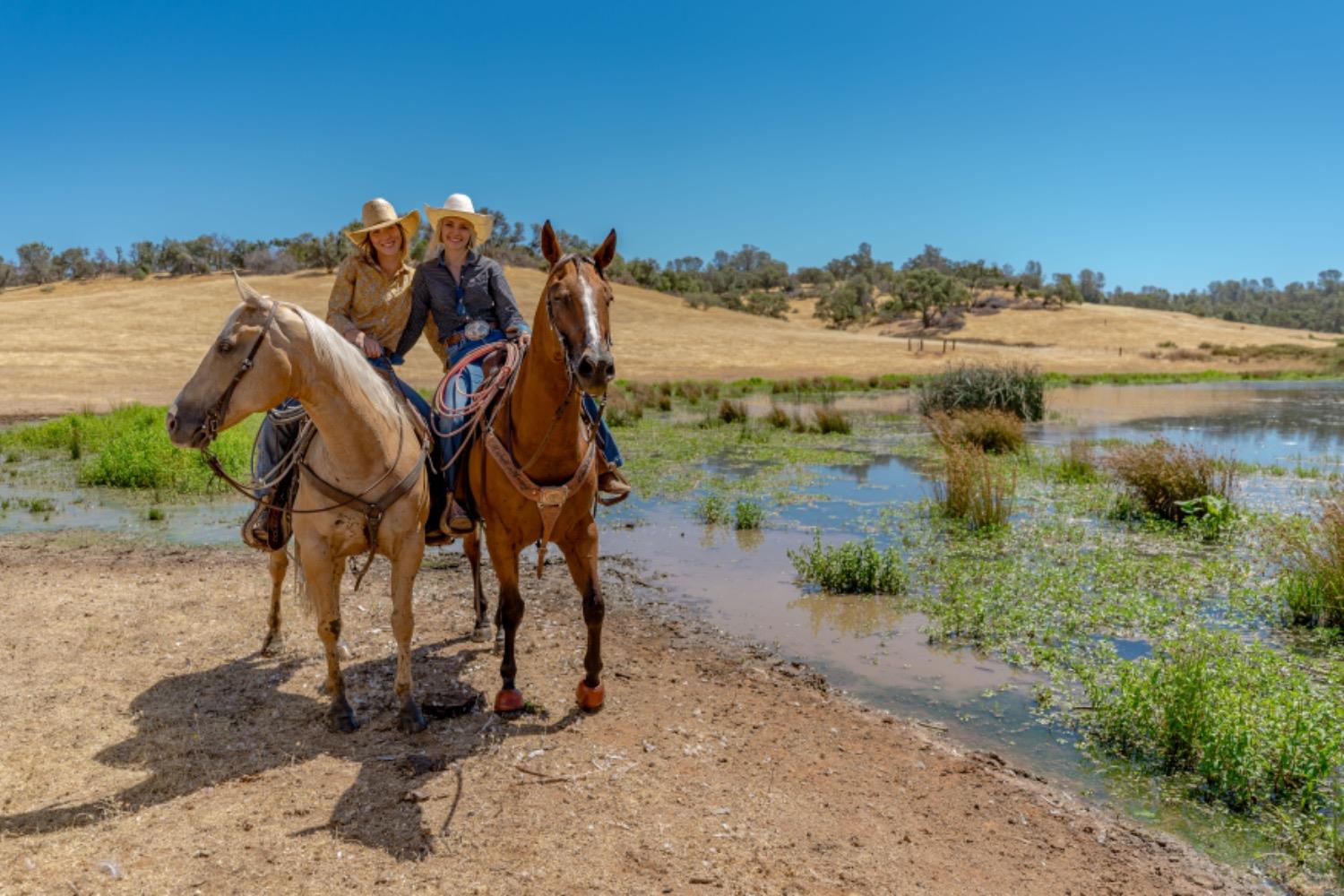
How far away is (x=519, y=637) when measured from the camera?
6.67 m

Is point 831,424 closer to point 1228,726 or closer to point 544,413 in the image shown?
point 1228,726

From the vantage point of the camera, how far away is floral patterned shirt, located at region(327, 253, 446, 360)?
5.57 m

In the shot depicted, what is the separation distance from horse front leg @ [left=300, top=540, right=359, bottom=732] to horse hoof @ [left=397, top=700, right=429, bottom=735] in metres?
0.28

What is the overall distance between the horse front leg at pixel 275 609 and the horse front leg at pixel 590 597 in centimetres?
234

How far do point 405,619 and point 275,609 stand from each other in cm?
207

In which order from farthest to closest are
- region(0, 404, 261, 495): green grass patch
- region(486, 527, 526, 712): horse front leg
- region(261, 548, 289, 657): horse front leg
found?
region(0, 404, 261, 495): green grass patch
region(261, 548, 289, 657): horse front leg
region(486, 527, 526, 712): horse front leg

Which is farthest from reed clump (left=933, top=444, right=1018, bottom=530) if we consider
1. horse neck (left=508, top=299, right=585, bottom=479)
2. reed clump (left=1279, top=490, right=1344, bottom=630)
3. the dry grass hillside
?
the dry grass hillside

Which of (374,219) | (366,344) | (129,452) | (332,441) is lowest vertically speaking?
(129,452)

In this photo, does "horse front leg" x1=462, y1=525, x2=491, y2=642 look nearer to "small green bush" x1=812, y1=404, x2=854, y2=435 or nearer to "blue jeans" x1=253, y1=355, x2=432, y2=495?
"blue jeans" x1=253, y1=355, x2=432, y2=495

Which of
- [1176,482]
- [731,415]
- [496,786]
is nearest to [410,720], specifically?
[496,786]

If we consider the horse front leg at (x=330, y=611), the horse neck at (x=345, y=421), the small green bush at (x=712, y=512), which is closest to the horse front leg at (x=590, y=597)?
the horse neck at (x=345, y=421)

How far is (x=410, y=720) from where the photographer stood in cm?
495

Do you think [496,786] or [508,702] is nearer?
[496,786]

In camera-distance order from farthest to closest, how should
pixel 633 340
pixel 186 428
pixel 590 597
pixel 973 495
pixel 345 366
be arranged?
pixel 633 340
pixel 973 495
pixel 590 597
pixel 345 366
pixel 186 428
